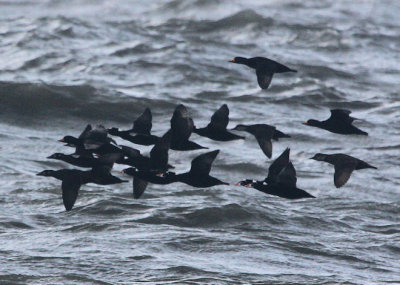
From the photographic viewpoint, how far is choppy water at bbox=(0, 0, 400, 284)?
59.1ft

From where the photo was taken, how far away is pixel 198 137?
2544 centimetres

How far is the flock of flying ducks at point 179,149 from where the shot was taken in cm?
1605

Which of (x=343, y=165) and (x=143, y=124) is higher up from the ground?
(x=143, y=124)

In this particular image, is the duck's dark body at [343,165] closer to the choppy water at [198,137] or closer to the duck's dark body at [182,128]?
the choppy water at [198,137]

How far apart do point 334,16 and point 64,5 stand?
10.1 m

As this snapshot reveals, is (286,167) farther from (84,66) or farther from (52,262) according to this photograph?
(84,66)

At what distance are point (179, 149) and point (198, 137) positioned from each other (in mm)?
9037

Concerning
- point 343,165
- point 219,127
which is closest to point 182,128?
point 219,127

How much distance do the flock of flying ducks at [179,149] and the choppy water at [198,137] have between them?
142cm

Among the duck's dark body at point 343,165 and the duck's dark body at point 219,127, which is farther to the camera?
the duck's dark body at point 219,127

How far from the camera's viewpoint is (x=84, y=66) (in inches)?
1265

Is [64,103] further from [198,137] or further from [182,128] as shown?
[182,128]

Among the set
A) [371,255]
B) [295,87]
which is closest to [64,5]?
[295,87]

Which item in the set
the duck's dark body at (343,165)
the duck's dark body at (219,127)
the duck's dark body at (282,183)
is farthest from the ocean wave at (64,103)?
the duck's dark body at (343,165)
